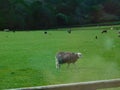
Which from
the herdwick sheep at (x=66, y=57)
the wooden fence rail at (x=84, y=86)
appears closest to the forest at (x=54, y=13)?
the herdwick sheep at (x=66, y=57)

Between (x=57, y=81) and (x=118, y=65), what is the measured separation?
15.2 ft

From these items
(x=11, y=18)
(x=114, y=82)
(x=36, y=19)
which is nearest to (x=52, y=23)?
(x=36, y=19)

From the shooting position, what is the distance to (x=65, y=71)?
15.9 meters

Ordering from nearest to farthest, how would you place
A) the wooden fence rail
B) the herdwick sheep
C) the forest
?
the wooden fence rail
the herdwick sheep
the forest

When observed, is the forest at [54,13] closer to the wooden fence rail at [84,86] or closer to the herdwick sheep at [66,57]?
the herdwick sheep at [66,57]

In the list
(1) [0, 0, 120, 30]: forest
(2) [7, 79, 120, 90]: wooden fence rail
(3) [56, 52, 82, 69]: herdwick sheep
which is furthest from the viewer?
(1) [0, 0, 120, 30]: forest

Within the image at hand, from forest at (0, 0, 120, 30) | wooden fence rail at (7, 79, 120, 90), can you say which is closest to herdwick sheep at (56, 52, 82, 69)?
wooden fence rail at (7, 79, 120, 90)

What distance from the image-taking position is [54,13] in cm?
9906

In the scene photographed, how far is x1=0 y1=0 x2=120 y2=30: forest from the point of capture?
9056 centimetres

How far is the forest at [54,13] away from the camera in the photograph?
3565 inches

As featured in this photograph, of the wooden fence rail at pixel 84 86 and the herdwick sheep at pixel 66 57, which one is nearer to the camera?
the wooden fence rail at pixel 84 86

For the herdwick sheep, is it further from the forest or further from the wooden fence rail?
the forest

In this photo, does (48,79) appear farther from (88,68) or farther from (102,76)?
(88,68)

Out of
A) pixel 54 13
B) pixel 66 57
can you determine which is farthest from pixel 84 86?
pixel 54 13
